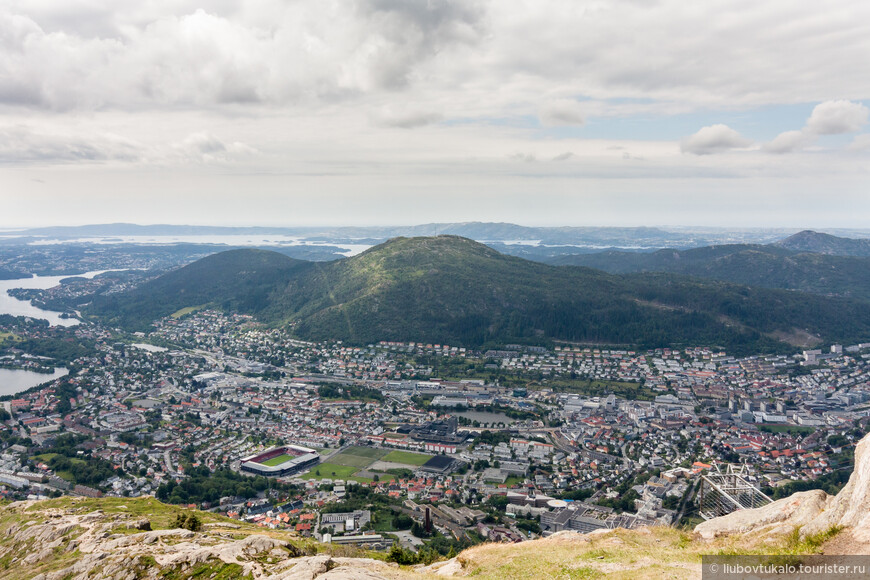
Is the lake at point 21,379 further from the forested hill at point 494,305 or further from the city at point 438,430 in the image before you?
the forested hill at point 494,305

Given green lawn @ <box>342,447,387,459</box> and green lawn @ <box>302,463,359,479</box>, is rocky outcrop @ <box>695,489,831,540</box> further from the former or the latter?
green lawn @ <box>342,447,387,459</box>

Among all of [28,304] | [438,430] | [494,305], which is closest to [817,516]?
[438,430]

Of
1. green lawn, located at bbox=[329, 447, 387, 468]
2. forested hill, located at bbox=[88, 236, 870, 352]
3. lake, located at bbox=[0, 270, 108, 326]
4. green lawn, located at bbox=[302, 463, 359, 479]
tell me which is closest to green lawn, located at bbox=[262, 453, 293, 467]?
green lawn, located at bbox=[302, 463, 359, 479]

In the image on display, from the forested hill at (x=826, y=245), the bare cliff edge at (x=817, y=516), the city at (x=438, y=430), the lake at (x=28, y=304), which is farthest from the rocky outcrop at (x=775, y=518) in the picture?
the forested hill at (x=826, y=245)

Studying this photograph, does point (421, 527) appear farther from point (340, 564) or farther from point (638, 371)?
point (638, 371)

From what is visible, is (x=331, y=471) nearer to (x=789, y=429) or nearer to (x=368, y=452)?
(x=368, y=452)
